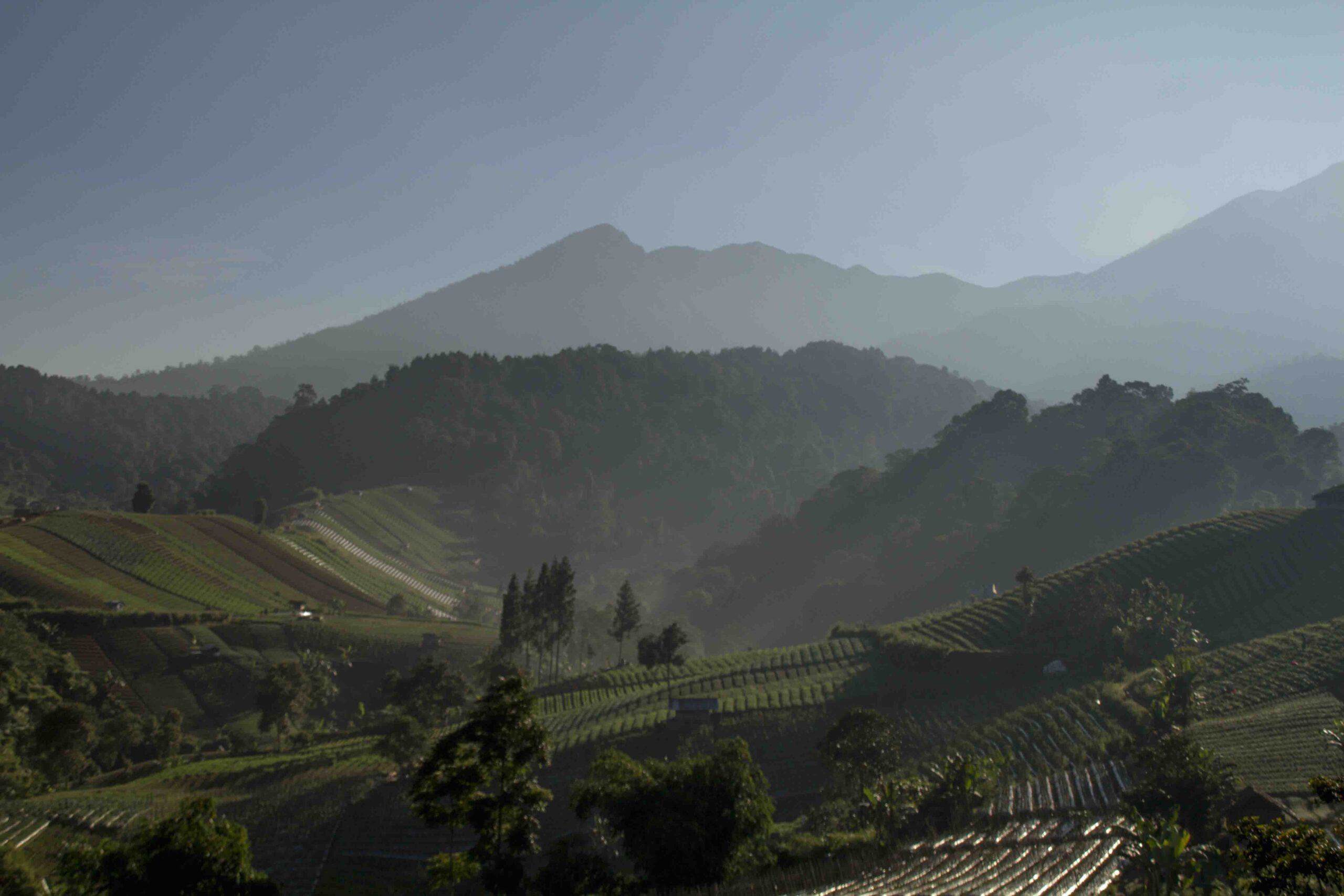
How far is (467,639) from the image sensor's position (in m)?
73.2

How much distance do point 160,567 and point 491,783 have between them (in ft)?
222

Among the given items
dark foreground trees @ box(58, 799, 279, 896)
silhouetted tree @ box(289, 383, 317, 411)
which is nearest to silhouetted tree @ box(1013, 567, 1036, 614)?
dark foreground trees @ box(58, 799, 279, 896)

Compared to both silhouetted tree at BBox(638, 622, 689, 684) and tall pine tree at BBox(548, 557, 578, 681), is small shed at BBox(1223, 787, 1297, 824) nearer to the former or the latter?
silhouetted tree at BBox(638, 622, 689, 684)

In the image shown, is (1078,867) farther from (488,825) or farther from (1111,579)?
(1111,579)

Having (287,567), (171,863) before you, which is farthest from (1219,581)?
(287,567)

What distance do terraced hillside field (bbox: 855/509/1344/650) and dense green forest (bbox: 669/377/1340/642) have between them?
117 ft

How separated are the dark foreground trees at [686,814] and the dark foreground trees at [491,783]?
386cm

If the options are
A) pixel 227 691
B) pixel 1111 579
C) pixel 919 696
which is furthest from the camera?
pixel 227 691

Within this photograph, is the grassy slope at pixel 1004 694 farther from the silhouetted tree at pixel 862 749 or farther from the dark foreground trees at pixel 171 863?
the dark foreground trees at pixel 171 863

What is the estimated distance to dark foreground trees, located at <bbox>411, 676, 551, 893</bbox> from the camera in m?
16.1

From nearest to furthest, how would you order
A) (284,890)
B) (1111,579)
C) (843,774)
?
1. (284,890)
2. (843,774)
3. (1111,579)

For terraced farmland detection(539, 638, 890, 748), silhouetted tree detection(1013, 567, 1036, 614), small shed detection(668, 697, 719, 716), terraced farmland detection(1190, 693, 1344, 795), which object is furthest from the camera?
silhouetted tree detection(1013, 567, 1036, 614)

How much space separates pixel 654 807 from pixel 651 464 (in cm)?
17017

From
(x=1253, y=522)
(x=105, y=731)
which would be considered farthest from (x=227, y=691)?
(x=1253, y=522)
